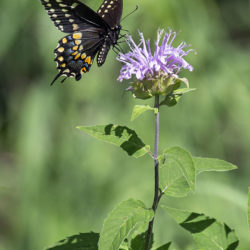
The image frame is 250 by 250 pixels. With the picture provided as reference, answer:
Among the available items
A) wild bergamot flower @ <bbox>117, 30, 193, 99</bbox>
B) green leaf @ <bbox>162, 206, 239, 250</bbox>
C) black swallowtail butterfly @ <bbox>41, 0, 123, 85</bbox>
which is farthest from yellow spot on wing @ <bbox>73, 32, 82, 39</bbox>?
green leaf @ <bbox>162, 206, 239, 250</bbox>

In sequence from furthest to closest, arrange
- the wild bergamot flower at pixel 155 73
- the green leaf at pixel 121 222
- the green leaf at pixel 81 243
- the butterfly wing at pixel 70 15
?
the butterfly wing at pixel 70 15, the wild bergamot flower at pixel 155 73, the green leaf at pixel 81 243, the green leaf at pixel 121 222

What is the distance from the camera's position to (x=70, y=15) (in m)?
1.54

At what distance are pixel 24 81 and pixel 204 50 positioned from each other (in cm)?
120

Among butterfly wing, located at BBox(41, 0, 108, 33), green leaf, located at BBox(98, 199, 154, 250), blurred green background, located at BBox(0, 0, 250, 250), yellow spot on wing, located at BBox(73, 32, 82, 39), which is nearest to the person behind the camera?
green leaf, located at BBox(98, 199, 154, 250)

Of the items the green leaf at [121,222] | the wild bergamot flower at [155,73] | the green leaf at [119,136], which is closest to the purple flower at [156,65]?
the wild bergamot flower at [155,73]

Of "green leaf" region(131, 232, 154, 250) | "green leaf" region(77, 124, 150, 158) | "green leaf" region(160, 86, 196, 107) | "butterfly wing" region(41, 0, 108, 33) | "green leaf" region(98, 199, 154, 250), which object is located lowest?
"green leaf" region(131, 232, 154, 250)

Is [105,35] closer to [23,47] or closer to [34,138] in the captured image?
[34,138]

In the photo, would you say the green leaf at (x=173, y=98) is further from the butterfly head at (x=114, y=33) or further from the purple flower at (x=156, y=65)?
the butterfly head at (x=114, y=33)

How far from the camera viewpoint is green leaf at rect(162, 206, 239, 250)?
0.86 metres

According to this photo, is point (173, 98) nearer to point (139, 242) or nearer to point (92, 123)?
point (139, 242)

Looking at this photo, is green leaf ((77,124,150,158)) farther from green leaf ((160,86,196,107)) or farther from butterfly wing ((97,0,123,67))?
butterfly wing ((97,0,123,67))

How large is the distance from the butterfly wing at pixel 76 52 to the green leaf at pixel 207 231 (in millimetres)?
795

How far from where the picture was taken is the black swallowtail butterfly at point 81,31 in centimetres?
152

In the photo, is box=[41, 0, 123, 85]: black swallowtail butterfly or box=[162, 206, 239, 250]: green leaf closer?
box=[162, 206, 239, 250]: green leaf
